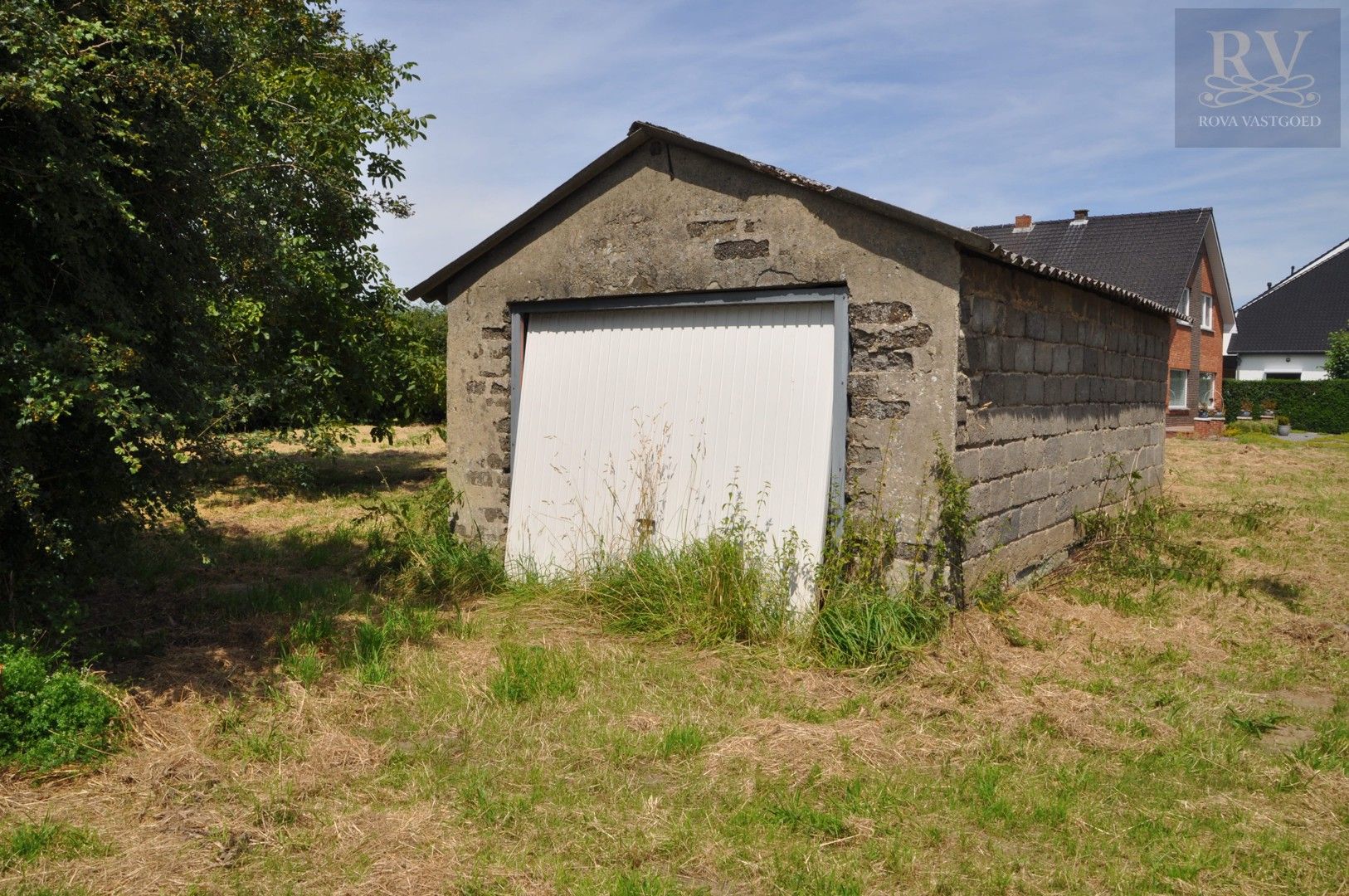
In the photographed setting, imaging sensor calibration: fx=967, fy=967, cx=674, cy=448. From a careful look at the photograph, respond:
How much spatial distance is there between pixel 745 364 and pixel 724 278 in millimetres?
661

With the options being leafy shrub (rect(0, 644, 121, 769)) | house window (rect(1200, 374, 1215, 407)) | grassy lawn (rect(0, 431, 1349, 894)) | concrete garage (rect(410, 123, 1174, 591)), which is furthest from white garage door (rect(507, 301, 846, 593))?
house window (rect(1200, 374, 1215, 407))

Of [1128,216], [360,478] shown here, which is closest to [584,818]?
[360,478]

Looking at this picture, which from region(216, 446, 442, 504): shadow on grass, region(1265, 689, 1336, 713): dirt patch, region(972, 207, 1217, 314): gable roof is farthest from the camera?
region(972, 207, 1217, 314): gable roof

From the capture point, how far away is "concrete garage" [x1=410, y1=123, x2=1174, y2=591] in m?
6.46

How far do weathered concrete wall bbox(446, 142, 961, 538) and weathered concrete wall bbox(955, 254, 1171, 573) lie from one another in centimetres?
28

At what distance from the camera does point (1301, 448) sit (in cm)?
2330

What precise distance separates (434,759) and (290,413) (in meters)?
8.18

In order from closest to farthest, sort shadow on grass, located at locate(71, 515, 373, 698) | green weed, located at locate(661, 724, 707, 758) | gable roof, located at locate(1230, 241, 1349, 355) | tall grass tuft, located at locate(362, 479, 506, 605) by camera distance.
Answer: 1. green weed, located at locate(661, 724, 707, 758)
2. shadow on grass, located at locate(71, 515, 373, 698)
3. tall grass tuft, located at locate(362, 479, 506, 605)
4. gable roof, located at locate(1230, 241, 1349, 355)

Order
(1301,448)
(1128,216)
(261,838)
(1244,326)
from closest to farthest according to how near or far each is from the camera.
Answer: (261,838) → (1301,448) → (1128,216) → (1244,326)

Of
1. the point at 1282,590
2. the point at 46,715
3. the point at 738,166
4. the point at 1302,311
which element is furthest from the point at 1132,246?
the point at 46,715

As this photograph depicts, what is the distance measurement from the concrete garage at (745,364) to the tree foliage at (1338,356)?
1241 inches

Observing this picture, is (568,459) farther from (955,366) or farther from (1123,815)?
(1123,815)

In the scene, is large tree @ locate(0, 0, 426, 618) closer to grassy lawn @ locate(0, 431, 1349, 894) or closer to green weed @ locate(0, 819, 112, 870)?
grassy lawn @ locate(0, 431, 1349, 894)

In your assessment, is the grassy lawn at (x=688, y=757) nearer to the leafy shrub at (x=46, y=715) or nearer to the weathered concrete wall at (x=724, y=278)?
the leafy shrub at (x=46, y=715)
